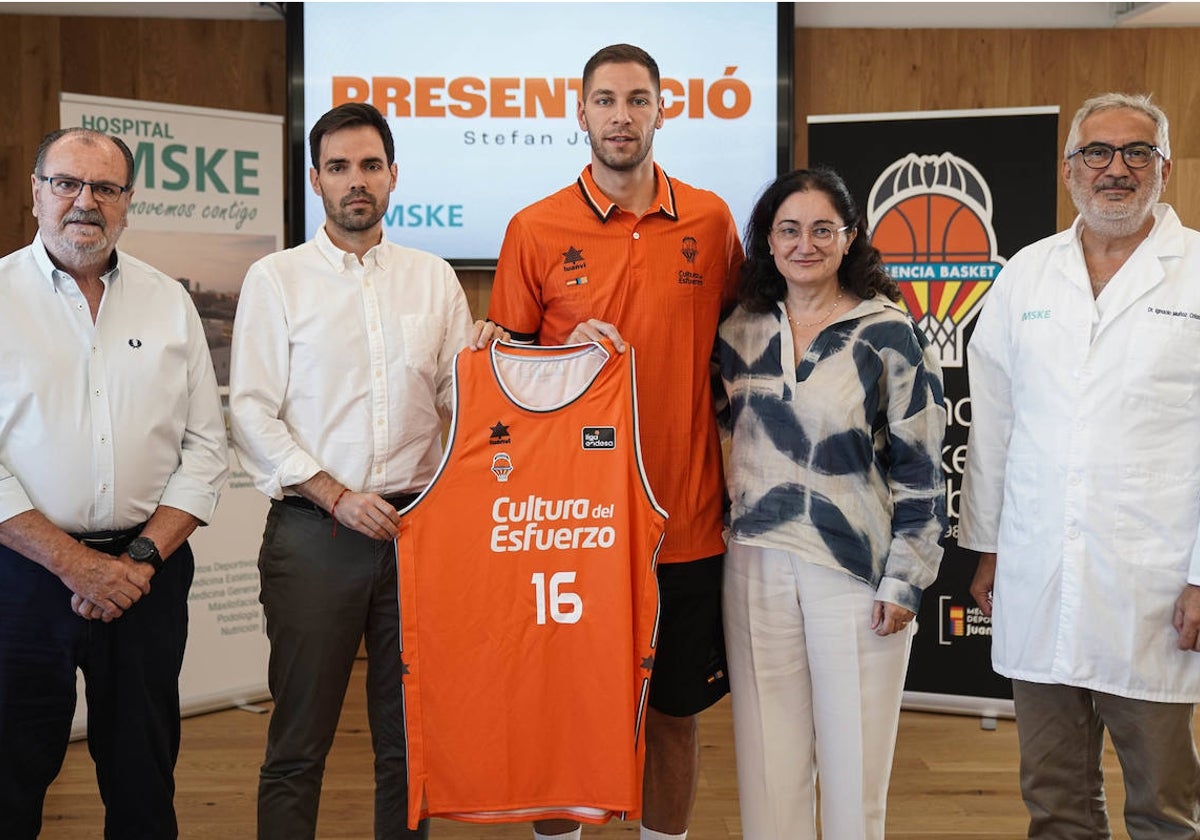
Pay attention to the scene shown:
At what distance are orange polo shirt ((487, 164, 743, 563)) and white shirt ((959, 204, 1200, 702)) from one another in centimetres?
66

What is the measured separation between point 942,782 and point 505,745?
6.64ft

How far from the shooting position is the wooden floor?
10.7 feet

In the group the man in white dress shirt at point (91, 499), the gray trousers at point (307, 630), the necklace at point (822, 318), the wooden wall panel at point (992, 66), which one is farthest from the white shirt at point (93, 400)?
the wooden wall panel at point (992, 66)

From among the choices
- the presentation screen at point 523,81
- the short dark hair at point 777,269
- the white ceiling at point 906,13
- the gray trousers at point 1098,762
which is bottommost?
the gray trousers at point 1098,762

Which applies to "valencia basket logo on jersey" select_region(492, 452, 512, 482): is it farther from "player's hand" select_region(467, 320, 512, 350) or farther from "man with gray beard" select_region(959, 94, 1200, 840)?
"man with gray beard" select_region(959, 94, 1200, 840)

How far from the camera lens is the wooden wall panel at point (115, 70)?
16.1ft

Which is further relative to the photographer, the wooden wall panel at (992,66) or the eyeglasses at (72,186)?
the wooden wall panel at (992,66)

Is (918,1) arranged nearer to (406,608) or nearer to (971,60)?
(971,60)

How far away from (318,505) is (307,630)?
0.90ft

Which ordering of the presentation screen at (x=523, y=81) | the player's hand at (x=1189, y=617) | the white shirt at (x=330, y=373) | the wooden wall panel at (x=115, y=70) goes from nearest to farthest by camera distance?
1. the player's hand at (x=1189, y=617)
2. the white shirt at (x=330, y=373)
3. the presentation screen at (x=523, y=81)
4. the wooden wall panel at (x=115, y=70)

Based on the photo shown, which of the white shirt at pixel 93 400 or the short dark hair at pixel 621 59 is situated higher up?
the short dark hair at pixel 621 59

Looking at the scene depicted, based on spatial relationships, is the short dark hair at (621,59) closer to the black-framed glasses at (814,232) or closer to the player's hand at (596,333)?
the black-framed glasses at (814,232)

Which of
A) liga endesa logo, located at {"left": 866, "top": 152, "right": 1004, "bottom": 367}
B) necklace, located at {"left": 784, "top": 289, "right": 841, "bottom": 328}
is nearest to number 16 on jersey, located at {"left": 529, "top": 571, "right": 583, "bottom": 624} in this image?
necklace, located at {"left": 784, "top": 289, "right": 841, "bottom": 328}

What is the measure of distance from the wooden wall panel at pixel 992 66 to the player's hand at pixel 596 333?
3069 mm
